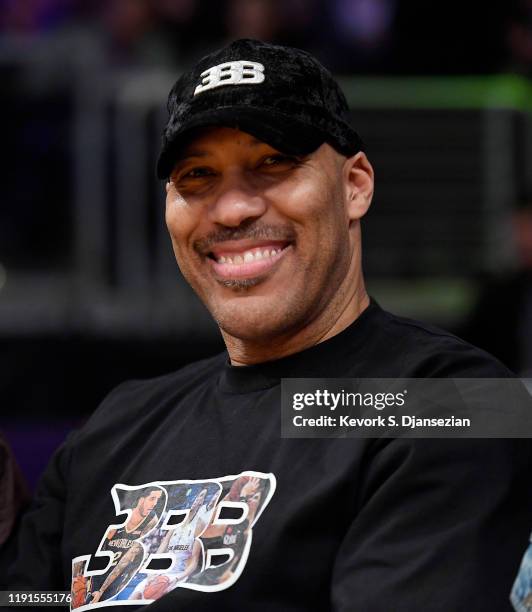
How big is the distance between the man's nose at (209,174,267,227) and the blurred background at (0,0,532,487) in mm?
2069

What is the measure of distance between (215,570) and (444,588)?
380 millimetres

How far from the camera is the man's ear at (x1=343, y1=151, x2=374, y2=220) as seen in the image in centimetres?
203

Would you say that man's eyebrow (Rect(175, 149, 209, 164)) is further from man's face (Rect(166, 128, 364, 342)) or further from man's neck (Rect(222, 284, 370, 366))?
man's neck (Rect(222, 284, 370, 366))

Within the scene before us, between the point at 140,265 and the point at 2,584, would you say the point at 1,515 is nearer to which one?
the point at 2,584

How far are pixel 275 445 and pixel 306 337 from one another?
232mm

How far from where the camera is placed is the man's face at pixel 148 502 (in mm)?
1934

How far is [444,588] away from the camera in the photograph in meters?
1.54

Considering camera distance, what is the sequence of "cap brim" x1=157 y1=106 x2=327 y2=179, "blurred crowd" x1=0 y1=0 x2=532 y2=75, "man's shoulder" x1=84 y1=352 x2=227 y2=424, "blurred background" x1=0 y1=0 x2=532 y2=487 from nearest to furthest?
"cap brim" x1=157 y1=106 x2=327 y2=179, "man's shoulder" x1=84 y1=352 x2=227 y2=424, "blurred background" x1=0 y1=0 x2=532 y2=487, "blurred crowd" x1=0 y1=0 x2=532 y2=75

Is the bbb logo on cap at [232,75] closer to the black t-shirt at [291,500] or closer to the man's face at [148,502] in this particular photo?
the black t-shirt at [291,500]

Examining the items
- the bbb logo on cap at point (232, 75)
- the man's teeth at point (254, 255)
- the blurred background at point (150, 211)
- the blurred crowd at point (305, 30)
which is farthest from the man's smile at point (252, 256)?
the blurred crowd at point (305, 30)

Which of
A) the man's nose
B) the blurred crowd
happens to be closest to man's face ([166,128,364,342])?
the man's nose

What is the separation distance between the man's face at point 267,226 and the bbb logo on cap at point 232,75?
0.26 ft

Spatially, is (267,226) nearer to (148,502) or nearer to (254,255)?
(254,255)

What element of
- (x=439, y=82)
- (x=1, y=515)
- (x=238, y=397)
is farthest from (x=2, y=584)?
(x=439, y=82)
